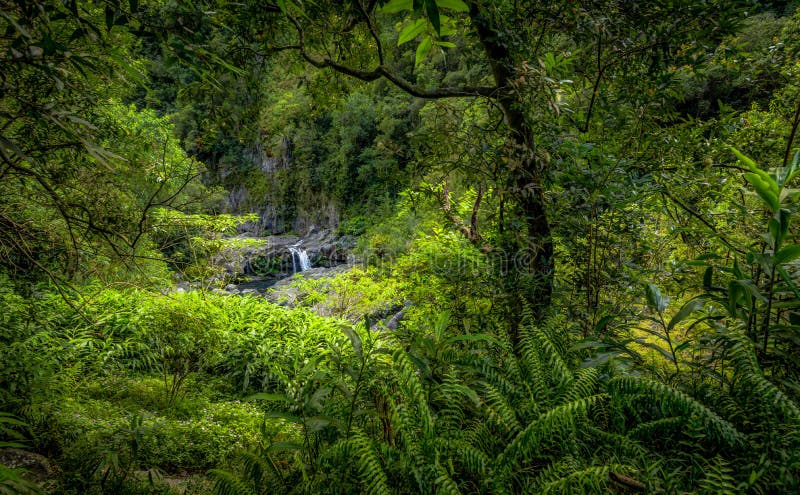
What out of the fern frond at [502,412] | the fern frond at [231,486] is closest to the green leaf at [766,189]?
the fern frond at [502,412]

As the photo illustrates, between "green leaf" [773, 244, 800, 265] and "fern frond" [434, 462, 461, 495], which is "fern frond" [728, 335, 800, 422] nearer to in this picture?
"green leaf" [773, 244, 800, 265]

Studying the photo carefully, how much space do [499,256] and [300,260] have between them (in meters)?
18.4

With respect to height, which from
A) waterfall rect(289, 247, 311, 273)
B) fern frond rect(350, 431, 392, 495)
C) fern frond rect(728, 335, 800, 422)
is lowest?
waterfall rect(289, 247, 311, 273)

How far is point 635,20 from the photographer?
1735 millimetres

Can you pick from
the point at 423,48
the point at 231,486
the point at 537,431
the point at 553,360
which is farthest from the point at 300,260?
the point at 537,431

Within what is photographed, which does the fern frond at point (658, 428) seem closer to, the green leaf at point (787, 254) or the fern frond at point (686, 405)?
the fern frond at point (686, 405)

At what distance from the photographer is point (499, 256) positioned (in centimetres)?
222

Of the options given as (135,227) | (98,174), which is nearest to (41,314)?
(98,174)

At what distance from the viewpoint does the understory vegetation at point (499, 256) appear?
3.61ft

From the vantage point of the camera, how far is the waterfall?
62.5ft

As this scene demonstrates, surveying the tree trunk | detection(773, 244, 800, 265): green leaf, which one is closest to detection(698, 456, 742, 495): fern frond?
detection(773, 244, 800, 265): green leaf

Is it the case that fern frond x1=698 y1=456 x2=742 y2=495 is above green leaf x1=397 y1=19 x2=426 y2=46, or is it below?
below

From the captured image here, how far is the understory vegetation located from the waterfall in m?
15.3

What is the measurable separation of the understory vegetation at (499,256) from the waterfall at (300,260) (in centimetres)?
1534
